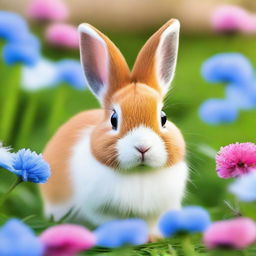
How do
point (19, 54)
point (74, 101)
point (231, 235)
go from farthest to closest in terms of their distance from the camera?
1. point (74, 101)
2. point (19, 54)
3. point (231, 235)

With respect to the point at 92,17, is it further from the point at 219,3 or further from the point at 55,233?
the point at 55,233

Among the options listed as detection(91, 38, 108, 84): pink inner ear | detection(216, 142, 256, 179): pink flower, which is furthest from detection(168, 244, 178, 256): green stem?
detection(91, 38, 108, 84): pink inner ear

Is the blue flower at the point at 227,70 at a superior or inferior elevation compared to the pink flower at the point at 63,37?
inferior

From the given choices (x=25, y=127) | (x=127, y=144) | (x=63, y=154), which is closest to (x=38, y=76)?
(x=25, y=127)

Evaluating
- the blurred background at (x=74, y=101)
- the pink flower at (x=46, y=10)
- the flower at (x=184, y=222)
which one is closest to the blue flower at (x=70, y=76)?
the blurred background at (x=74, y=101)

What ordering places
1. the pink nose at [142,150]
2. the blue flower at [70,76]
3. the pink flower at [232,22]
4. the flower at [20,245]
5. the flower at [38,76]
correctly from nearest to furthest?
the flower at [20,245] < the pink nose at [142,150] < the blue flower at [70,76] < the pink flower at [232,22] < the flower at [38,76]

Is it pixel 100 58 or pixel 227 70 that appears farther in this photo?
pixel 227 70

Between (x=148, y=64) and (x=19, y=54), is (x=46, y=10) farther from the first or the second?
(x=148, y=64)

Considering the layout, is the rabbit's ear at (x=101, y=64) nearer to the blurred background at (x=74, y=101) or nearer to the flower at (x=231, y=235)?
the blurred background at (x=74, y=101)

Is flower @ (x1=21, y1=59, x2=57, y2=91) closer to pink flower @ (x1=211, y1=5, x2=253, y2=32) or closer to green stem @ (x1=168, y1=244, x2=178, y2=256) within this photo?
pink flower @ (x1=211, y1=5, x2=253, y2=32)
